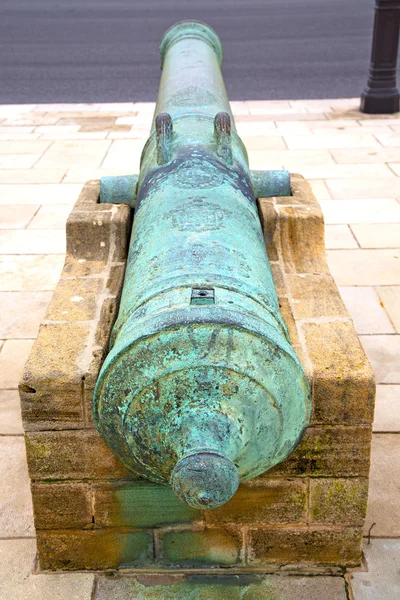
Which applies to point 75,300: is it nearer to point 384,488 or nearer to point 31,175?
point 384,488

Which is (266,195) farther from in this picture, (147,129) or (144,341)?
(147,129)

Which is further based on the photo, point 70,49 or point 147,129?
point 70,49

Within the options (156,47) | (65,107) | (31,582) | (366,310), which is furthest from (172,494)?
(156,47)

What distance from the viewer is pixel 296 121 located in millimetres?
10617

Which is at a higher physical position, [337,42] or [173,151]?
[173,151]

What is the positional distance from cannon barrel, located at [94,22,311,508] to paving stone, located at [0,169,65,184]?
5.35 m

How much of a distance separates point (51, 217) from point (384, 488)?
4.41 m

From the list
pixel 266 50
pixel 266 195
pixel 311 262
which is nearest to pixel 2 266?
pixel 266 195

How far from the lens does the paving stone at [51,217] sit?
7.16 meters

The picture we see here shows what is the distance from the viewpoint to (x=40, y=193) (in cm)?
797

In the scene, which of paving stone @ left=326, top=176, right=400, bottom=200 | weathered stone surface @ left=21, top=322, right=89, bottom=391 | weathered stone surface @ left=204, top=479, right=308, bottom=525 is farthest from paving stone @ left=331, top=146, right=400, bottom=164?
weathered stone surface @ left=204, top=479, right=308, bottom=525

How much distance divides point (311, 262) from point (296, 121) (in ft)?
22.7

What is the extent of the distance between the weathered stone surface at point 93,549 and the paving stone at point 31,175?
5.46 meters

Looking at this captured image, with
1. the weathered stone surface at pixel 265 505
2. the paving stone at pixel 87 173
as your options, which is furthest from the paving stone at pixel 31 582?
the paving stone at pixel 87 173
